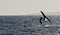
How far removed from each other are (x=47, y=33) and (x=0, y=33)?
3.15 meters

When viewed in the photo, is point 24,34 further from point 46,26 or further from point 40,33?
point 46,26

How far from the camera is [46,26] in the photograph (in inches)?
736

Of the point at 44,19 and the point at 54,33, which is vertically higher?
the point at 44,19

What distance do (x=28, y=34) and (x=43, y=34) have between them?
3.18ft

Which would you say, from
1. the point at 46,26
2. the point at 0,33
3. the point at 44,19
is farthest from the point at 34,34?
the point at 46,26

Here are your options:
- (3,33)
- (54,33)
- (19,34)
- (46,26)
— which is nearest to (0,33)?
(3,33)

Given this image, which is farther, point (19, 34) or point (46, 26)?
point (46, 26)

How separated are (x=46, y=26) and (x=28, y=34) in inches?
168

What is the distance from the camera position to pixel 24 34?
14.7 m

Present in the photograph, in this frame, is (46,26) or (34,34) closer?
(34,34)

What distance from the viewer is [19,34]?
1481 cm

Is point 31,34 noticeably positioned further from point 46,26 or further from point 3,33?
point 46,26

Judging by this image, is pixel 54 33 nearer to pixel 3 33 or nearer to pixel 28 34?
pixel 28 34

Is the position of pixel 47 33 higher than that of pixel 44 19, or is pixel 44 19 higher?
pixel 44 19
